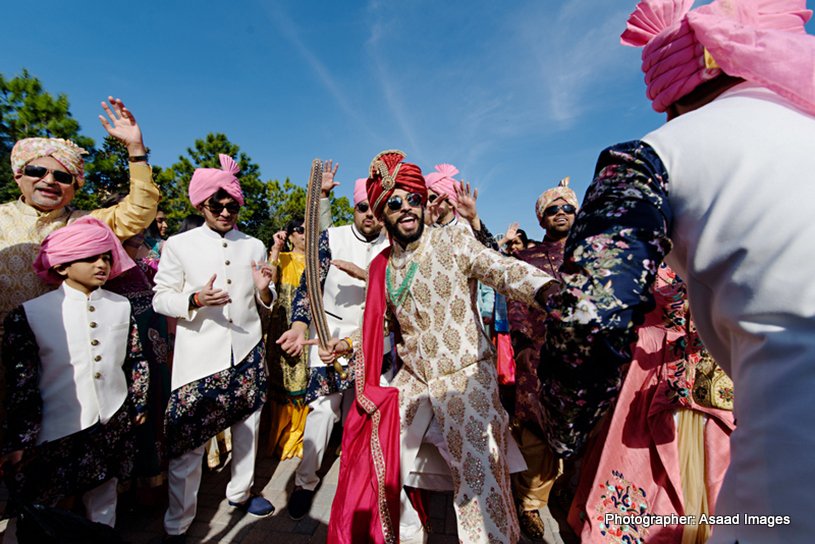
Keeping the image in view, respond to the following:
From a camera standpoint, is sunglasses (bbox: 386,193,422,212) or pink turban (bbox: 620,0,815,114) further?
sunglasses (bbox: 386,193,422,212)

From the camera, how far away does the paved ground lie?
8.50ft

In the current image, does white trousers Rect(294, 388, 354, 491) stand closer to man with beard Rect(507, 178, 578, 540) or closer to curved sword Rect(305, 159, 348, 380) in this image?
curved sword Rect(305, 159, 348, 380)

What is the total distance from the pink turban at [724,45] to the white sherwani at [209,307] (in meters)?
2.80

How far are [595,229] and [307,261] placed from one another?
1964 mm

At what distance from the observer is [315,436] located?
3.03 metres

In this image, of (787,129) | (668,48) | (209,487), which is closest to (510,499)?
(787,129)

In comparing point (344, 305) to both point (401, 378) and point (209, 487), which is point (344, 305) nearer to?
point (401, 378)

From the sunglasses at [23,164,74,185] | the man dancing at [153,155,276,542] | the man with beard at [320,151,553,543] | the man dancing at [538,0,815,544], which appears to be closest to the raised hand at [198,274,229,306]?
the man dancing at [153,155,276,542]

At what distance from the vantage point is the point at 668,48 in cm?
100

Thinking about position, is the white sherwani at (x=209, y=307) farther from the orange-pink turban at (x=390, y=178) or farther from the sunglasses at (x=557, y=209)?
the sunglasses at (x=557, y=209)

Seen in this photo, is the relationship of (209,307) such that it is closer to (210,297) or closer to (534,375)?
(210,297)

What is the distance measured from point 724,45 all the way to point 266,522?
3.58 meters

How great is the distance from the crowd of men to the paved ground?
0.17 metres

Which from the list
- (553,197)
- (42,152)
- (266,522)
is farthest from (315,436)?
(553,197)
